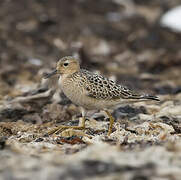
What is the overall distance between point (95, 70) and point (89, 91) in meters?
6.16

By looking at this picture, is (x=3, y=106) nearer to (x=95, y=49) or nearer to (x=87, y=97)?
(x=87, y=97)

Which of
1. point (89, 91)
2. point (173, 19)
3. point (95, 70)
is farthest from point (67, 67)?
point (173, 19)

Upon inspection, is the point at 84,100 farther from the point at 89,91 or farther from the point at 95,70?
the point at 95,70

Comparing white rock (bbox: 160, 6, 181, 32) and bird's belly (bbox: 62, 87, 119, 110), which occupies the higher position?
white rock (bbox: 160, 6, 181, 32)

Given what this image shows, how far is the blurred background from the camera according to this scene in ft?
41.7

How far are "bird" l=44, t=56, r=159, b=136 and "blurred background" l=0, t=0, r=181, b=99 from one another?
11.4 feet

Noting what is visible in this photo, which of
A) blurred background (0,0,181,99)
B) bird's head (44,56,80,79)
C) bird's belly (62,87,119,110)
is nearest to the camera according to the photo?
bird's belly (62,87,119,110)

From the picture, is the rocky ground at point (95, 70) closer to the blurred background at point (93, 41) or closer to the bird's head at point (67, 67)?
the blurred background at point (93, 41)

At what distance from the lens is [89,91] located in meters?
7.34

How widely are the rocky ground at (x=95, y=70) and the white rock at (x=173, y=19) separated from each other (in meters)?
0.35

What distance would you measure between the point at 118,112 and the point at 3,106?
2285 mm

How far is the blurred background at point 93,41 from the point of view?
41.7 ft

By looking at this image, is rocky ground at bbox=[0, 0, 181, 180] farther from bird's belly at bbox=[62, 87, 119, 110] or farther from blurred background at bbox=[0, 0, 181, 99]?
bird's belly at bbox=[62, 87, 119, 110]

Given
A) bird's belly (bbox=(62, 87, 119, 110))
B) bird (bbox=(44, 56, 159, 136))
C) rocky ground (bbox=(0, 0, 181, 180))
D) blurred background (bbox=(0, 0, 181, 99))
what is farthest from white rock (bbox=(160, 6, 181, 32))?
bird's belly (bbox=(62, 87, 119, 110))
